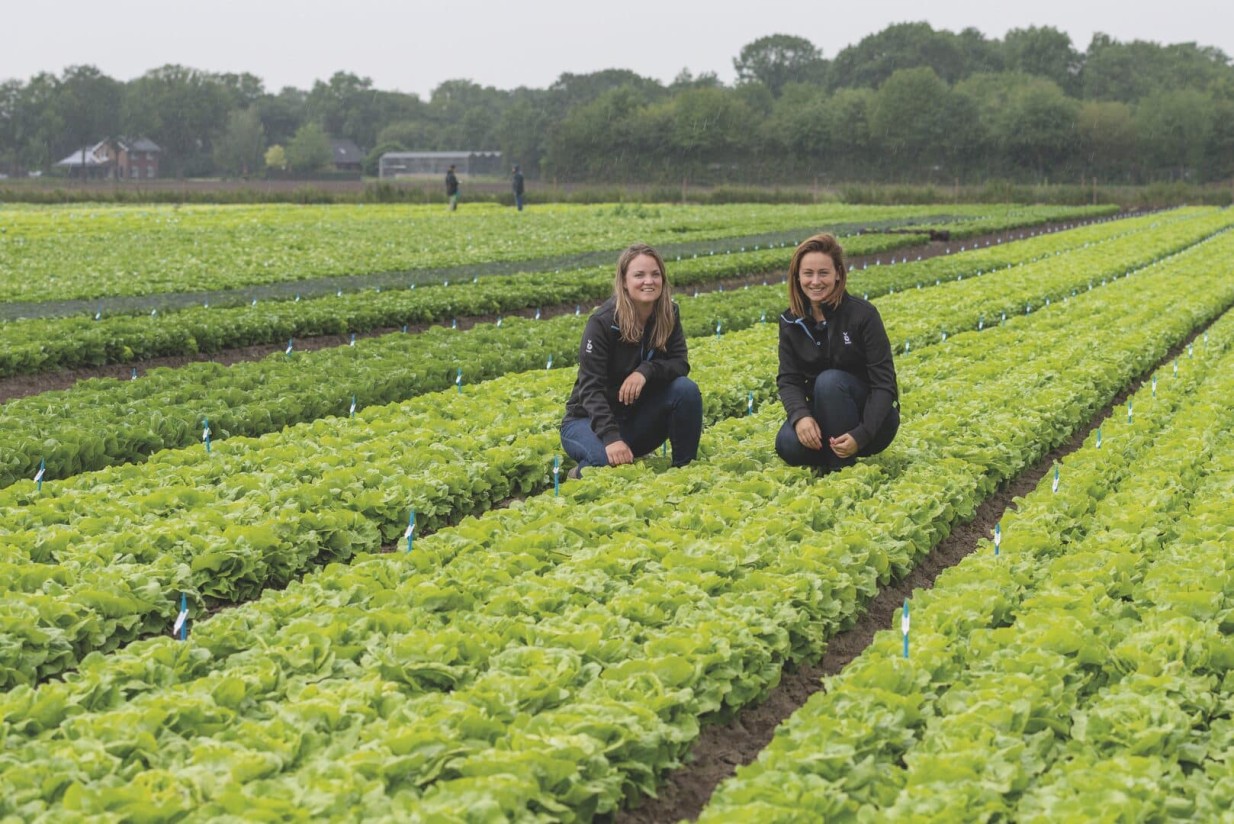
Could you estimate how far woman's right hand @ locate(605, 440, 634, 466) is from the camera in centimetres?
934

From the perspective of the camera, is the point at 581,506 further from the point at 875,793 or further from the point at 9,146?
the point at 9,146

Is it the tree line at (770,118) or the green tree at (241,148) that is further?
the green tree at (241,148)

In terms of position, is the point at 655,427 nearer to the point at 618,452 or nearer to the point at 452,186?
the point at 618,452

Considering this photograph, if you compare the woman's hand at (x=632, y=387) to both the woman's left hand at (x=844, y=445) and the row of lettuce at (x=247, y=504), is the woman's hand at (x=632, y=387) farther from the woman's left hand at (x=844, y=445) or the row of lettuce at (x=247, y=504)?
the woman's left hand at (x=844, y=445)

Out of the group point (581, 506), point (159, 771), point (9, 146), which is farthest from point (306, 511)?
point (9, 146)

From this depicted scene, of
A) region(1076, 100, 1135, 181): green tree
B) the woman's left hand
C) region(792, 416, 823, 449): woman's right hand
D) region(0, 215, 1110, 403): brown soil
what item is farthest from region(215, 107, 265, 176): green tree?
the woman's left hand

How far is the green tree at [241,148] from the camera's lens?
5162 inches

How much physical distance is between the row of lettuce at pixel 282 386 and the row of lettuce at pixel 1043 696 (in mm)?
6863

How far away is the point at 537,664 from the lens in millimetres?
5816

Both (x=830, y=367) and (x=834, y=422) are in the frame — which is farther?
(x=830, y=367)

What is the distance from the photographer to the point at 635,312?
950 centimetres

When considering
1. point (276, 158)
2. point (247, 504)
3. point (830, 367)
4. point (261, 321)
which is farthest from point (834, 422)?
point (276, 158)

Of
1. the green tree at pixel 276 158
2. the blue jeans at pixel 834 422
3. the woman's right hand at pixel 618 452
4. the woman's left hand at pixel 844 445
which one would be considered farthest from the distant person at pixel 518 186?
the green tree at pixel 276 158

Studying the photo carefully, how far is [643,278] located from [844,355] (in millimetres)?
1671
